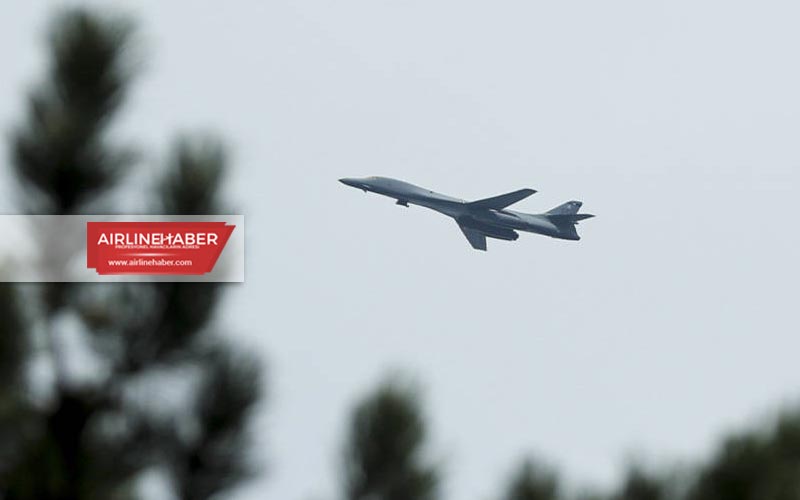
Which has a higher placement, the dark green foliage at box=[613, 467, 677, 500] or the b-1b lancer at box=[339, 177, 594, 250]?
the b-1b lancer at box=[339, 177, 594, 250]

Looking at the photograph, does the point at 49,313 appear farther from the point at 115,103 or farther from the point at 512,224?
the point at 512,224

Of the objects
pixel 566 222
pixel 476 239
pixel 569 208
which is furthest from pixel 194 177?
pixel 569 208

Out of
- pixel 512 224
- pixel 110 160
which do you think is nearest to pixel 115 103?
pixel 110 160

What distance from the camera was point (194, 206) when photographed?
33.4 feet

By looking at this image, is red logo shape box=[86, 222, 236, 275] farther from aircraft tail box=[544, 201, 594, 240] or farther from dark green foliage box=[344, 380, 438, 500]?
aircraft tail box=[544, 201, 594, 240]

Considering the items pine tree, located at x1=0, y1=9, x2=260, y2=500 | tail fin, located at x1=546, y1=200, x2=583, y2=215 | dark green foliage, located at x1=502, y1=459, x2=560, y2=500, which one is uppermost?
tail fin, located at x1=546, y1=200, x2=583, y2=215

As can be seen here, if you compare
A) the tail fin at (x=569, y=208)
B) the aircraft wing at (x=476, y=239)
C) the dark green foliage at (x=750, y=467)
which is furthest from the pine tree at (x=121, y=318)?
the tail fin at (x=569, y=208)

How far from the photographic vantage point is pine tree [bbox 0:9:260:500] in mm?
9680

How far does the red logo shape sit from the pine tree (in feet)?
0.75

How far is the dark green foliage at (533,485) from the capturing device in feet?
34.0

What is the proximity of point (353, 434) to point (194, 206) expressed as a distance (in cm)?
216

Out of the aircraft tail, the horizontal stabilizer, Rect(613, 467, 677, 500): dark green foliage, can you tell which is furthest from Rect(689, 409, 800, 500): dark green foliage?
the aircraft tail

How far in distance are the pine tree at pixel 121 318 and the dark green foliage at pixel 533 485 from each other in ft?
6.92

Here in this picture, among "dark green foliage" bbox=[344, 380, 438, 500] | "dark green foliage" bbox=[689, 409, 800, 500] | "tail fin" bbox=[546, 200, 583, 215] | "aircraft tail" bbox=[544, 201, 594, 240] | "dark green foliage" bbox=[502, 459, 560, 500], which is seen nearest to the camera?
"dark green foliage" bbox=[689, 409, 800, 500]
